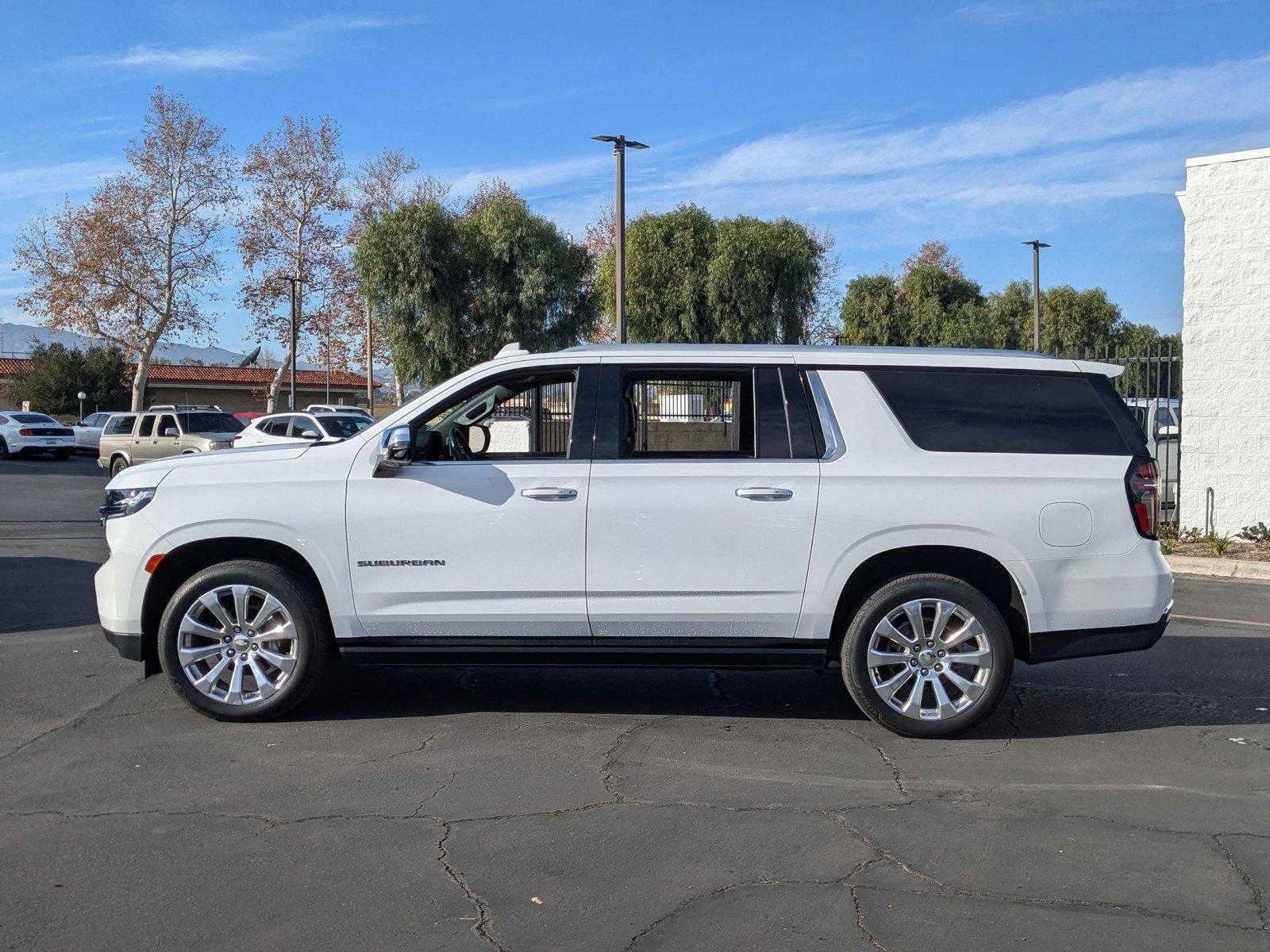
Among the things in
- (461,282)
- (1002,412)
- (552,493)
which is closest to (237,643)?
(552,493)

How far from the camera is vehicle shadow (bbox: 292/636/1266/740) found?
671 cm

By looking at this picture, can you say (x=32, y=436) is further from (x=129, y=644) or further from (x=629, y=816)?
(x=629, y=816)

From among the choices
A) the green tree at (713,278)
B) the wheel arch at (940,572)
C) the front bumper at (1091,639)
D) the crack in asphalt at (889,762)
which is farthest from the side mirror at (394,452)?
the green tree at (713,278)

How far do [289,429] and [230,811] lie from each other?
23159mm

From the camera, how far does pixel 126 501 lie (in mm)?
6375

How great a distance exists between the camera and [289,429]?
89.6 ft

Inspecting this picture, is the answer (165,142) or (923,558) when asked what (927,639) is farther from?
(165,142)

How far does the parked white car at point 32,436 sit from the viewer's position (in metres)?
39.7

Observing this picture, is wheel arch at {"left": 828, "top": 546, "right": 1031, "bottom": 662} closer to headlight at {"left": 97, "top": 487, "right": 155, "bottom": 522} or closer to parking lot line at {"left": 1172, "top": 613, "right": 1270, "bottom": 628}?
headlight at {"left": 97, "top": 487, "right": 155, "bottom": 522}

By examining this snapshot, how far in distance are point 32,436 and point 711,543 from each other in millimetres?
39140

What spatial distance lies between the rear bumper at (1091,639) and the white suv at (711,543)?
0.04 feet

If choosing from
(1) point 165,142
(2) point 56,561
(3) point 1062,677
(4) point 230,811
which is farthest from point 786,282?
(4) point 230,811

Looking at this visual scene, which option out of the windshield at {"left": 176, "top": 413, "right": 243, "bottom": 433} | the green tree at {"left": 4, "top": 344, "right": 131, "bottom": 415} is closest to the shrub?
the windshield at {"left": 176, "top": 413, "right": 243, "bottom": 433}

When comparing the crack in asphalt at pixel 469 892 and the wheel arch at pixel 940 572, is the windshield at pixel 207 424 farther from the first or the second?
the crack in asphalt at pixel 469 892
